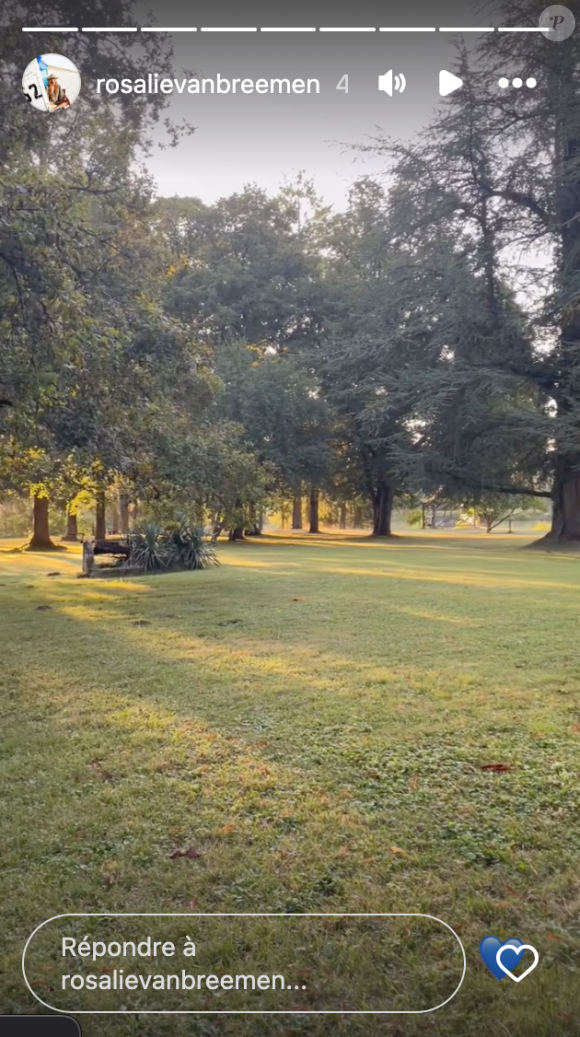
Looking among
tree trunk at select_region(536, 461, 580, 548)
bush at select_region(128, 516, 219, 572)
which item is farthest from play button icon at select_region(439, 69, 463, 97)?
bush at select_region(128, 516, 219, 572)

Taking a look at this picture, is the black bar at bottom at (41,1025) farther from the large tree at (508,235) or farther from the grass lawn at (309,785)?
the large tree at (508,235)

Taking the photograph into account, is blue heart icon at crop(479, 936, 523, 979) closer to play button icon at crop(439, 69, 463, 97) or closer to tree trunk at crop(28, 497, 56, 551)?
play button icon at crop(439, 69, 463, 97)

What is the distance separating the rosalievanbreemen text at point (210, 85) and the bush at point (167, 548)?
10861mm

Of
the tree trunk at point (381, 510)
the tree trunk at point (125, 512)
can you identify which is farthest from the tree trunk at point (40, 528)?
the tree trunk at point (381, 510)

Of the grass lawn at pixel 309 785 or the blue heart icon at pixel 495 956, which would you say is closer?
the blue heart icon at pixel 495 956

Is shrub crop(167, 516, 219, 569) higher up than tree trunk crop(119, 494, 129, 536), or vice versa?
tree trunk crop(119, 494, 129, 536)

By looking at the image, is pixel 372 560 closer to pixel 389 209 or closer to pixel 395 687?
pixel 395 687

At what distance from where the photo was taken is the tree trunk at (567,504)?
576 centimetres

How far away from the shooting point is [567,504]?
295 inches

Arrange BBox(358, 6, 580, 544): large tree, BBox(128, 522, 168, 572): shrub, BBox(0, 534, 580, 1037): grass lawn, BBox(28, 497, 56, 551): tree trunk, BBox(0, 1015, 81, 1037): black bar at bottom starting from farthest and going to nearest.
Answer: BBox(28, 497, 56, 551): tree trunk, BBox(128, 522, 168, 572): shrub, BBox(358, 6, 580, 544): large tree, BBox(0, 534, 580, 1037): grass lawn, BBox(0, 1015, 81, 1037): black bar at bottom

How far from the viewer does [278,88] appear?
1610 mm

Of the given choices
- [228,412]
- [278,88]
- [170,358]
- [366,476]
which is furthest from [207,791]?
[366,476]

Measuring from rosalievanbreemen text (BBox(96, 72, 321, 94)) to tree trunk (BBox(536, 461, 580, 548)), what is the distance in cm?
404

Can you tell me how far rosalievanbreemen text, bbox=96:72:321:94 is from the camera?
1596 millimetres
